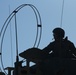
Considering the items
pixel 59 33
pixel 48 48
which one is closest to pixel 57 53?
pixel 48 48

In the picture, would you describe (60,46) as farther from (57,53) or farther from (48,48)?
(48,48)

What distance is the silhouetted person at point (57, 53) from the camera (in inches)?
391

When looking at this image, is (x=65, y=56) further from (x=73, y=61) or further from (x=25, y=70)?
(x=25, y=70)

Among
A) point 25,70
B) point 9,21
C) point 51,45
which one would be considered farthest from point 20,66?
point 9,21

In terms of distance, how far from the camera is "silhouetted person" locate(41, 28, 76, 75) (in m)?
9.93

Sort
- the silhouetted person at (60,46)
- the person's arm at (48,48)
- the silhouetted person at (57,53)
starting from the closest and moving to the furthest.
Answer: the silhouetted person at (57,53) < the silhouetted person at (60,46) < the person's arm at (48,48)

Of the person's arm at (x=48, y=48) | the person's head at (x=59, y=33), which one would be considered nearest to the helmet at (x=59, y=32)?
the person's head at (x=59, y=33)

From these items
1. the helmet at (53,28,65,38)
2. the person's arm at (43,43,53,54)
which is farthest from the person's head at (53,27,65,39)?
the person's arm at (43,43,53,54)

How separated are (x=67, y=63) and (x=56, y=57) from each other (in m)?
0.34

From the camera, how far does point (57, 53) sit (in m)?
10.5

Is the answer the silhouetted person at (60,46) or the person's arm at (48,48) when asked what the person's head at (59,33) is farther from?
the person's arm at (48,48)

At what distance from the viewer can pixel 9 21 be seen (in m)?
12.9

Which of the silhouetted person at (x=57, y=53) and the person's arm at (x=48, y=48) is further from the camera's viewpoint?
the person's arm at (x=48, y=48)

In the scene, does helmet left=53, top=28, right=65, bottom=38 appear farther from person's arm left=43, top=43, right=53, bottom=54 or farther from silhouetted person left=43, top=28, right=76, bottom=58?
person's arm left=43, top=43, right=53, bottom=54
